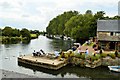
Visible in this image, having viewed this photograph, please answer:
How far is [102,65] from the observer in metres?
31.1

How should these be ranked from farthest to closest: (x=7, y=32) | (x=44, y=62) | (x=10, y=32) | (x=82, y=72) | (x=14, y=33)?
(x=14, y=33) → (x=10, y=32) → (x=7, y=32) → (x=44, y=62) → (x=82, y=72)

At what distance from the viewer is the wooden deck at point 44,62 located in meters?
28.6

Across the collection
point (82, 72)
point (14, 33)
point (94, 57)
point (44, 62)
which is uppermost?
point (14, 33)

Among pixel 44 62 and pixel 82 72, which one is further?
pixel 44 62

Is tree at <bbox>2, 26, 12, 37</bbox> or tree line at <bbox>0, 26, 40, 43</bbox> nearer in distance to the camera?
tree line at <bbox>0, 26, 40, 43</bbox>

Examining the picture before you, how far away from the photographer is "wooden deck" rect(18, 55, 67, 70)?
93.9 feet

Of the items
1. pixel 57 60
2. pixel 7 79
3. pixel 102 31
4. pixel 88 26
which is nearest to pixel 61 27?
pixel 88 26

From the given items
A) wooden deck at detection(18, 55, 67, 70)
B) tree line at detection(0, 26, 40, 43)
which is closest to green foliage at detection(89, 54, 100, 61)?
wooden deck at detection(18, 55, 67, 70)

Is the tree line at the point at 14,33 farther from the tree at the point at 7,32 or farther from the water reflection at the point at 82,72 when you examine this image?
the water reflection at the point at 82,72

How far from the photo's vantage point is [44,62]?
2959 centimetres

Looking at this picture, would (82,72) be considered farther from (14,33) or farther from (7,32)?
(14,33)

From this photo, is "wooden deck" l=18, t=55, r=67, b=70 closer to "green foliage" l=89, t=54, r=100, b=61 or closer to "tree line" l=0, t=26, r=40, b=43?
"green foliage" l=89, t=54, r=100, b=61

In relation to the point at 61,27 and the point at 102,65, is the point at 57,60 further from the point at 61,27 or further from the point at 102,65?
the point at 61,27

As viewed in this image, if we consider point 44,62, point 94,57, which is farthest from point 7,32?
point 94,57
